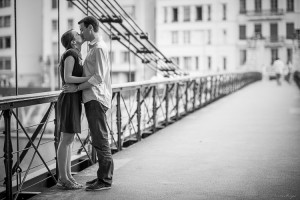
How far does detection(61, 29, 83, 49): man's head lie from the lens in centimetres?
473

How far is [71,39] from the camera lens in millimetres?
4758

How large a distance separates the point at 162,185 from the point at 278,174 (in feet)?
4.61

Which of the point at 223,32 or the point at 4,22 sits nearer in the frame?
the point at 4,22

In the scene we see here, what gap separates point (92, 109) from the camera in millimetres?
4828

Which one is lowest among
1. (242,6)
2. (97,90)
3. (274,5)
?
(97,90)

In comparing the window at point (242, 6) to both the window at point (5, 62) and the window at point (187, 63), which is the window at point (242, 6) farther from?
the window at point (5, 62)

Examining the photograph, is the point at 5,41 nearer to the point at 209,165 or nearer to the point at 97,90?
the point at 209,165

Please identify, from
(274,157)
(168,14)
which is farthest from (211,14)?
(274,157)

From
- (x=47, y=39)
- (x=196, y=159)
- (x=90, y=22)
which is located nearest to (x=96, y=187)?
(x=90, y=22)

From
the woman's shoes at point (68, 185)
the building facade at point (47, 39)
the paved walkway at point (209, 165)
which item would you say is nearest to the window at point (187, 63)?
the building facade at point (47, 39)

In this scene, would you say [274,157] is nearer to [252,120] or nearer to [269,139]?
[269,139]

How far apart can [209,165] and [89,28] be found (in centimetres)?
249

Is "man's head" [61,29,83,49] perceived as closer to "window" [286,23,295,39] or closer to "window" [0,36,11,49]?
"window" [286,23,295,39]

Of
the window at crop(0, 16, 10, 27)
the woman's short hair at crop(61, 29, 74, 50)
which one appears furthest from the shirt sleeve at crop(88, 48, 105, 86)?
the window at crop(0, 16, 10, 27)
